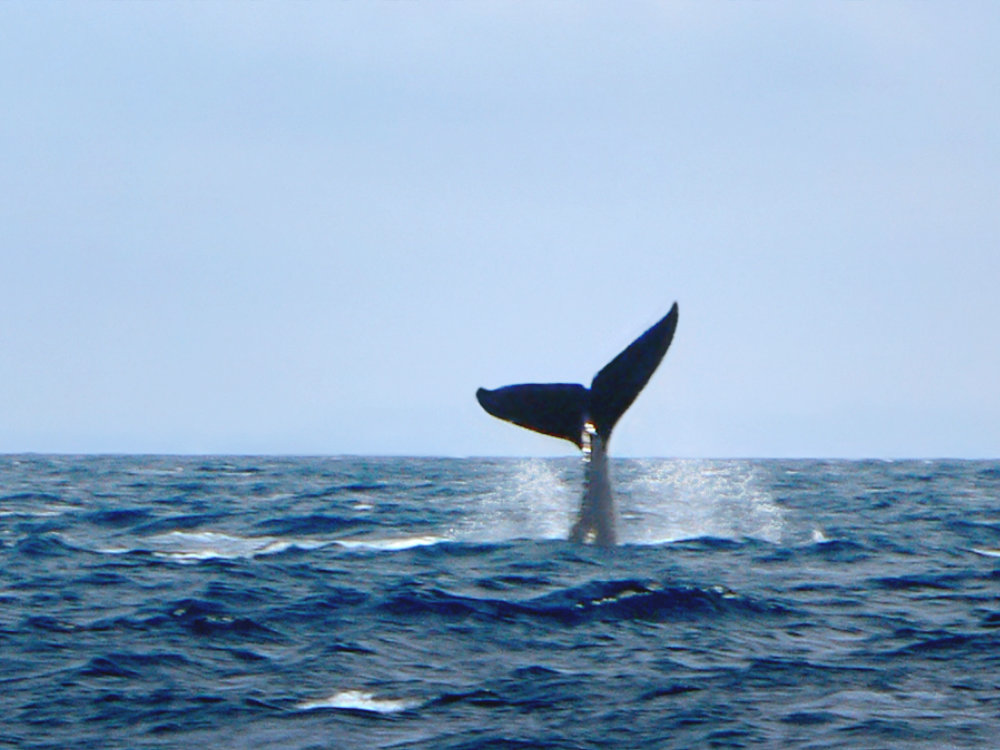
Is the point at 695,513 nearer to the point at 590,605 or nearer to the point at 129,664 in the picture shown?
the point at 590,605

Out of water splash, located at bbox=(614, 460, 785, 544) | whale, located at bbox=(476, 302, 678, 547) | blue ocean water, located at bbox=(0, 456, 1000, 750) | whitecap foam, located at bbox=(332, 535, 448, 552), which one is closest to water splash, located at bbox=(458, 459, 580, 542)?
blue ocean water, located at bbox=(0, 456, 1000, 750)

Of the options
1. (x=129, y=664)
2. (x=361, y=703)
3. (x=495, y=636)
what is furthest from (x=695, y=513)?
(x=361, y=703)

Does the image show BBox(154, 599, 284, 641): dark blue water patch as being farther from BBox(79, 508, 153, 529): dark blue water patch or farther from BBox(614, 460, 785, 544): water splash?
BBox(79, 508, 153, 529): dark blue water patch

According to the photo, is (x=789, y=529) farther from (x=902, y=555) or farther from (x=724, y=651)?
(x=724, y=651)

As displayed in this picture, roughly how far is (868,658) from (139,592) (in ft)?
24.9

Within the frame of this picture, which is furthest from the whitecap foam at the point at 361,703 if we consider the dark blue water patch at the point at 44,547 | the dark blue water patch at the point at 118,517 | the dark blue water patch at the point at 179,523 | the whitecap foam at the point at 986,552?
the dark blue water patch at the point at 118,517

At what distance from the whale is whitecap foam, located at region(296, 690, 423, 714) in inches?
226

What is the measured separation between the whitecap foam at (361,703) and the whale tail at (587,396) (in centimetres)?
577

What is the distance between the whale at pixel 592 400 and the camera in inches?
578

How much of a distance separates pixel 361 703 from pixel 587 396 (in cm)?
696

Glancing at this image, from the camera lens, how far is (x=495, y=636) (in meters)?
11.3

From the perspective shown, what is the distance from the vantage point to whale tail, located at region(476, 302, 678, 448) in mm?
14672

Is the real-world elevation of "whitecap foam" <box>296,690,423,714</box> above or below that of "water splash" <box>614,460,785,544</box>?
below

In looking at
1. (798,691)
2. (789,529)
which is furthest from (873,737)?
(789,529)
